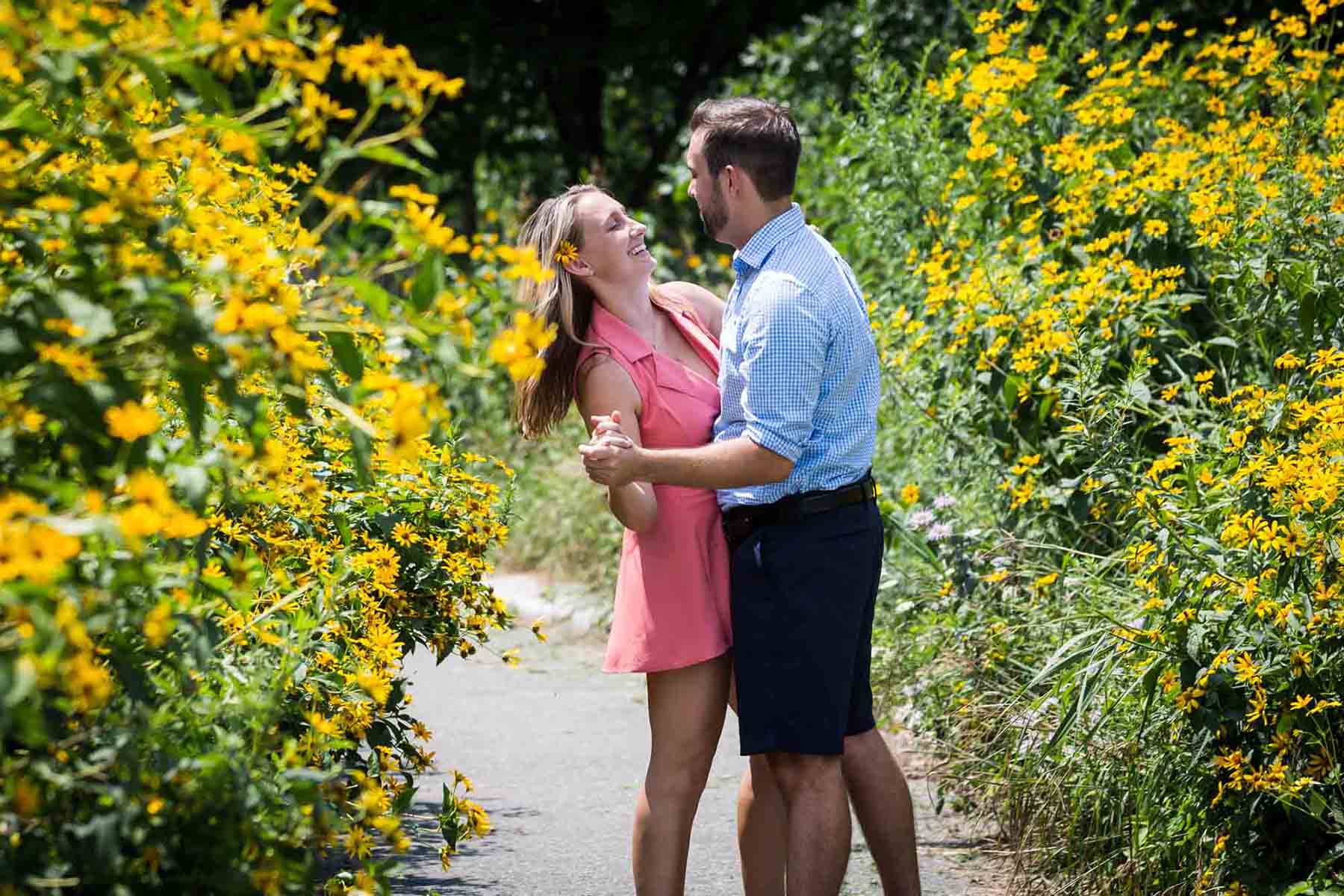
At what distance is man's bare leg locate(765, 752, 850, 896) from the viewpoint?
118 inches

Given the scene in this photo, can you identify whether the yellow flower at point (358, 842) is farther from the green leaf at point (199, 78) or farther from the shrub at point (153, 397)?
the green leaf at point (199, 78)

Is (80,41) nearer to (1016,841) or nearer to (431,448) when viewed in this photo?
(431,448)

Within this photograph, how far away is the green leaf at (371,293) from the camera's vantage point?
1630mm

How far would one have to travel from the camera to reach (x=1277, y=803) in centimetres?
297

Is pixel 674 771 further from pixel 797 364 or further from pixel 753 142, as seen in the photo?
pixel 753 142

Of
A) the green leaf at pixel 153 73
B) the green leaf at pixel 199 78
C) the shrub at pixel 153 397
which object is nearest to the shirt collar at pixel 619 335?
the shrub at pixel 153 397

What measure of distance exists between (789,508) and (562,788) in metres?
2.12

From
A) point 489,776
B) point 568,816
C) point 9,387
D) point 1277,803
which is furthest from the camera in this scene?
point 489,776

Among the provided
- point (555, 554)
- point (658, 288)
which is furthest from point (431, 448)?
point (555, 554)

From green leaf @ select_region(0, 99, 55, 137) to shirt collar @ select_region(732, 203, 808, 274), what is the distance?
1593 mm

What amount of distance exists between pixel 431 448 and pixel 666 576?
2.28 feet

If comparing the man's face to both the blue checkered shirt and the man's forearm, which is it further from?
the man's forearm

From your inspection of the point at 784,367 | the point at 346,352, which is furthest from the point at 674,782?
the point at 346,352

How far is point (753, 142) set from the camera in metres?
3.02
